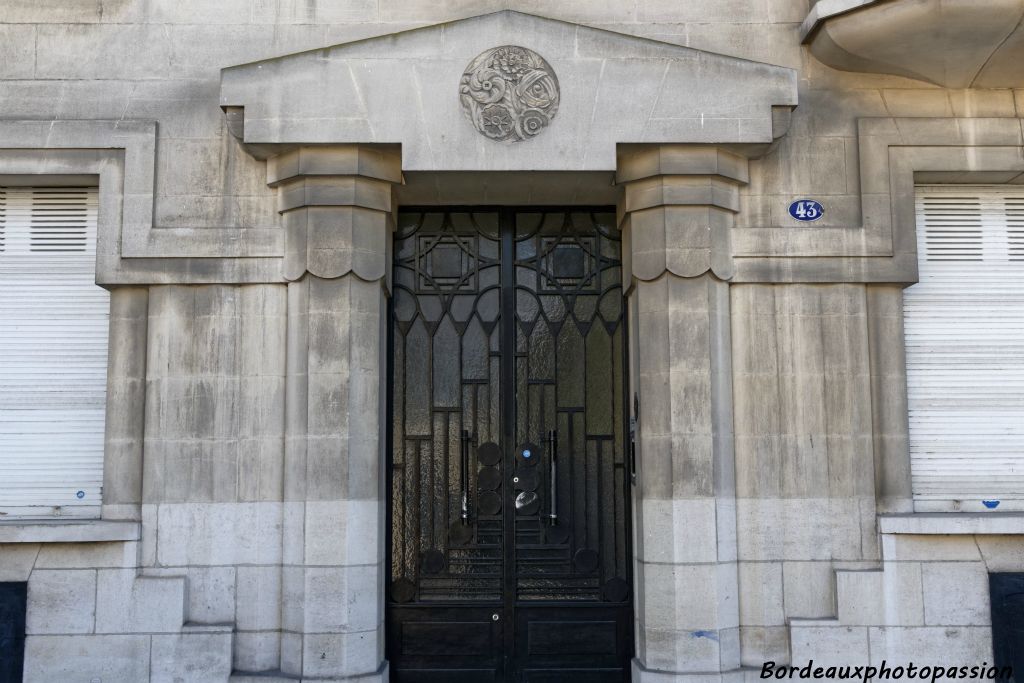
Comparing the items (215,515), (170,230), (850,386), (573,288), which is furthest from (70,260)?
(850,386)

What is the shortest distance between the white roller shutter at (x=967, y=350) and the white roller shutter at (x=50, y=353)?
23.8ft

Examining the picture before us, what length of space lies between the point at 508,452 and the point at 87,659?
152 inches

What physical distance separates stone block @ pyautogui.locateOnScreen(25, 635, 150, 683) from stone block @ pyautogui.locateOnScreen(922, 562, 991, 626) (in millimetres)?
6413

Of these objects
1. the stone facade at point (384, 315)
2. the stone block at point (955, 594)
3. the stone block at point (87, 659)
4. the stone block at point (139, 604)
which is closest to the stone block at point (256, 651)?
the stone facade at point (384, 315)

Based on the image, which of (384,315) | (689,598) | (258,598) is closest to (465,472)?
(384,315)

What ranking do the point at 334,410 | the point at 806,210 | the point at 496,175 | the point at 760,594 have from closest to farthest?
the point at 334,410, the point at 760,594, the point at 496,175, the point at 806,210

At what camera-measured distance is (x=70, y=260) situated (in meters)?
8.99

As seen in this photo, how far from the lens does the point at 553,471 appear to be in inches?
355

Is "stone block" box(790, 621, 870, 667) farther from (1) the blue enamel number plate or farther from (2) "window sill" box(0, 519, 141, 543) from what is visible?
(2) "window sill" box(0, 519, 141, 543)

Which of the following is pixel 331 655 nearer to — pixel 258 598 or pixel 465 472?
pixel 258 598

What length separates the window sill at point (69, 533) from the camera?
8.14 metres

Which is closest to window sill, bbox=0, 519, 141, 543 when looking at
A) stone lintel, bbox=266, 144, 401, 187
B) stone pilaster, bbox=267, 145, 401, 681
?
stone pilaster, bbox=267, 145, 401, 681

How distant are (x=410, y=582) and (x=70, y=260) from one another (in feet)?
13.8

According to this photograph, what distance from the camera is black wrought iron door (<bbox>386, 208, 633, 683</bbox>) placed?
8.94 meters
